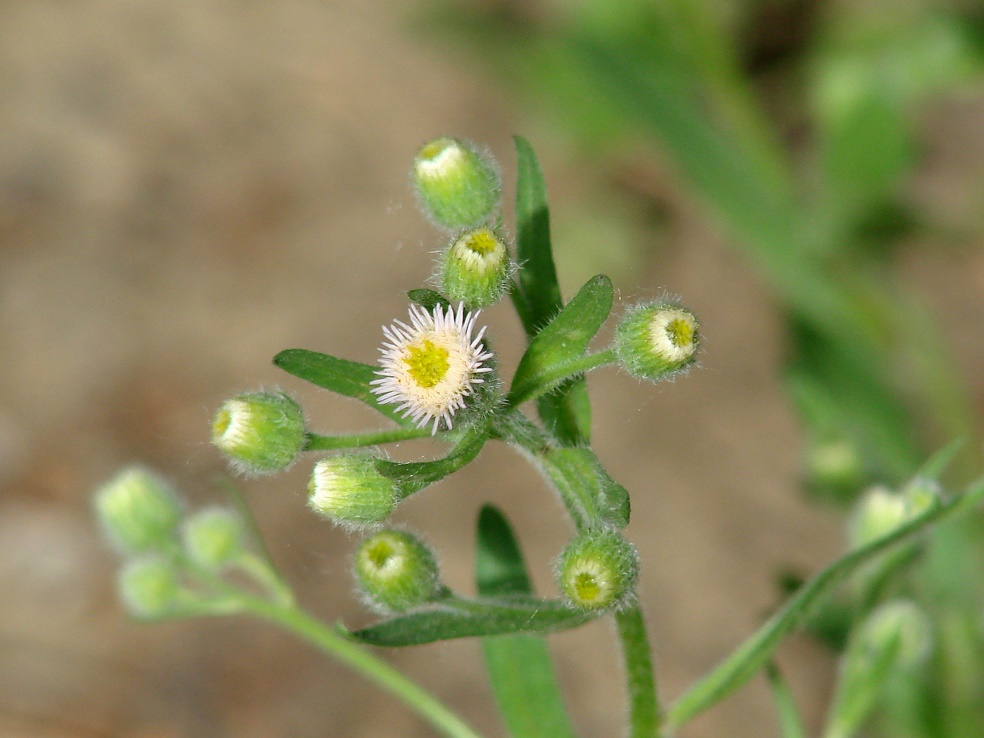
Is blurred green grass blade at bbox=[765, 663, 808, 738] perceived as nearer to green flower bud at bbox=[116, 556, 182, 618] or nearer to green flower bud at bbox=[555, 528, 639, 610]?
green flower bud at bbox=[555, 528, 639, 610]

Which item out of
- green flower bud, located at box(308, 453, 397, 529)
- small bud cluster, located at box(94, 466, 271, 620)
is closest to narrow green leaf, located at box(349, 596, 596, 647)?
green flower bud, located at box(308, 453, 397, 529)

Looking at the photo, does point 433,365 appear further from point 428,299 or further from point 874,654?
point 874,654

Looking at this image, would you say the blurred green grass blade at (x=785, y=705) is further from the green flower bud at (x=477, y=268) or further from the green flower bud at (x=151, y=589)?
the green flower bud at (x=151, y=589)

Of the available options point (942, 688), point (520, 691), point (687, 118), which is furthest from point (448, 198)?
point (687, 118)

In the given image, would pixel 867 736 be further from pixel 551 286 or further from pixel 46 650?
pixel 46 650

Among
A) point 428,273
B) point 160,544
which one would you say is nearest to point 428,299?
point 160,544

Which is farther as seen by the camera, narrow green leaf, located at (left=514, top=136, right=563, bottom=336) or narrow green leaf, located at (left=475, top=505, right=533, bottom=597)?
narrow green leaf, located at (left=475, top=505, right=533, bottom=597)
